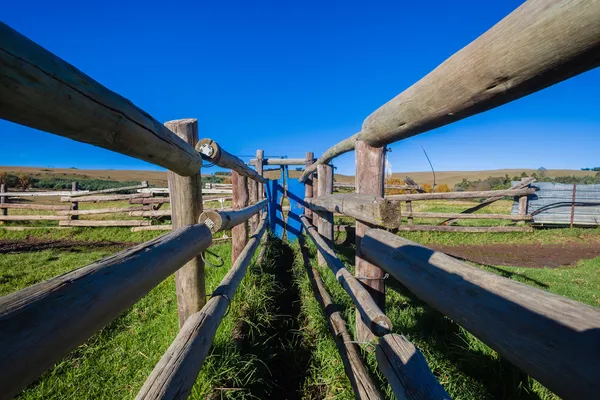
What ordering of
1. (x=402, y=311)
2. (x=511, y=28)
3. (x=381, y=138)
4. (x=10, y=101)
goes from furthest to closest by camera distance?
(x=402, y=311) → (x=381, y=138) → (x=511, y=28) → (x=10, y=101)

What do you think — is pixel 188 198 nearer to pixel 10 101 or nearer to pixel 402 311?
pixel 10 101

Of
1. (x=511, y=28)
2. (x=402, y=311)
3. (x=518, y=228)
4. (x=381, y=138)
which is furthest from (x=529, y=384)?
(x=518, y=228)

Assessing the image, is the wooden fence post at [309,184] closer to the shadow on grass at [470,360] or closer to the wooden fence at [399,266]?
the shadow on grass at [470,360]

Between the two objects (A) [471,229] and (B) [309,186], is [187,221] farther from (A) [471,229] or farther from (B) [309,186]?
(A) [471,229]

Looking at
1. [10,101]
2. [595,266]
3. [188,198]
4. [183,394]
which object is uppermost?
[10,101]

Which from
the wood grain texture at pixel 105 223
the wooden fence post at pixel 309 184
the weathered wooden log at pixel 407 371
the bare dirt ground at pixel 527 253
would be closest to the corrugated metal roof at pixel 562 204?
the bare dirt ground at pixel 527 253

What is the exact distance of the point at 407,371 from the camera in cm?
123

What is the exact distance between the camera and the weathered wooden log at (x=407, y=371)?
1080mm

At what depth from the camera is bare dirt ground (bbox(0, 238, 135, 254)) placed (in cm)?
830

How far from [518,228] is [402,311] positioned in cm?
820

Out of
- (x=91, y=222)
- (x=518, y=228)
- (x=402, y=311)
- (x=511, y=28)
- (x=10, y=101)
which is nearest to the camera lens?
(x=10, y=101)

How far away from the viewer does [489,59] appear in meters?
0.88

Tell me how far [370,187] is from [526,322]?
156cm

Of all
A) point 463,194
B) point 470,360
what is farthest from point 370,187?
point 463,194
